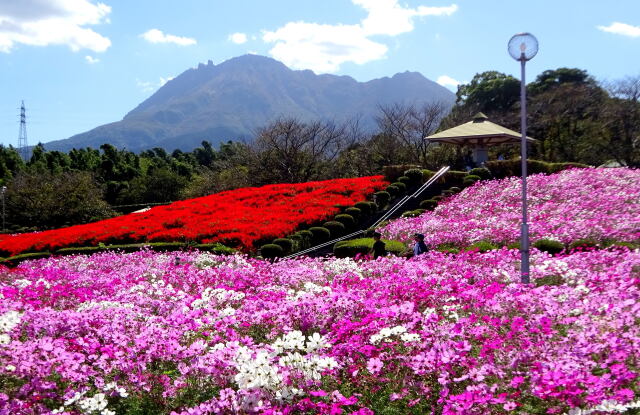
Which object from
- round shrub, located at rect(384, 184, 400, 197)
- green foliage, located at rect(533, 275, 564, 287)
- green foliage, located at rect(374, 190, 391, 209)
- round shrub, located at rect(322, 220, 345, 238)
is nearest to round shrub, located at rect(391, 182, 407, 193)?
round shrub, located at rect(384, 184, 400, 197)

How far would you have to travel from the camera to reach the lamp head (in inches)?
320

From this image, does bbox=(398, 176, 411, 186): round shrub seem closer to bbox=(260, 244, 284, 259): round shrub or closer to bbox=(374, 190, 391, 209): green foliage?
bbox=(374, 190, 391, 209): green foliage

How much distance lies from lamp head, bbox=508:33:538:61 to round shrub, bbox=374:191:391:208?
13934mm

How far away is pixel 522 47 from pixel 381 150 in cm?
3227

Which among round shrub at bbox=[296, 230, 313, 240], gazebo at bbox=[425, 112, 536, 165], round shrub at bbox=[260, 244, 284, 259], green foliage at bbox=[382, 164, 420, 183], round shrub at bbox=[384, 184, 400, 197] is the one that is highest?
gazebo at bbox=[425, 112, 536, 165]

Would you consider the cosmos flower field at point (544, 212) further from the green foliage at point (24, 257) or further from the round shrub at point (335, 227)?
the green foliage at point (24, 257)

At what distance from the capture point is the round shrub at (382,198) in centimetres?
2205

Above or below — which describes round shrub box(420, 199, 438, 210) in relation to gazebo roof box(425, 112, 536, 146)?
below

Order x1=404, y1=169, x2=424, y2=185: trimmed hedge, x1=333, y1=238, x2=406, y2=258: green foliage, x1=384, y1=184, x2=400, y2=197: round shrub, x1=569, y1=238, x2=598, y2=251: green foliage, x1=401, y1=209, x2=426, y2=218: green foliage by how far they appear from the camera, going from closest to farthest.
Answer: x1=569, y1=238, x2=598, y2=251: green foliage → x1=333, y1=238, x2=406, y2=258: green foliage → x1=401, y1=209, x2=426, y2=218: green foliage → x1=384, y1=184, x2=400, y2=197: round shrub → x1=404, y1=169, x2=424, y2=185: trimmed hedge

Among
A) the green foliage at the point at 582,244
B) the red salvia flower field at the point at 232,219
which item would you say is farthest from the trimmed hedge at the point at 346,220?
the green foliage at the point at 582,244

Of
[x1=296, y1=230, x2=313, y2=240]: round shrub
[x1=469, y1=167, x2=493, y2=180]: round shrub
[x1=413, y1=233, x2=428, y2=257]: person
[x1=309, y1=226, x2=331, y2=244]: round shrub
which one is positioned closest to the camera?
[x1=413, y1=233, x2=428, y2=257]: person

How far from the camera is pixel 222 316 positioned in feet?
19.8

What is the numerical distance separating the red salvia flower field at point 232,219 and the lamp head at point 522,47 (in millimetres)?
10160

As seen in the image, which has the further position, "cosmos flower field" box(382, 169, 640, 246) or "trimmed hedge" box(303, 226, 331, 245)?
"trimmed hedge" box(303, 226, 331, 245)
